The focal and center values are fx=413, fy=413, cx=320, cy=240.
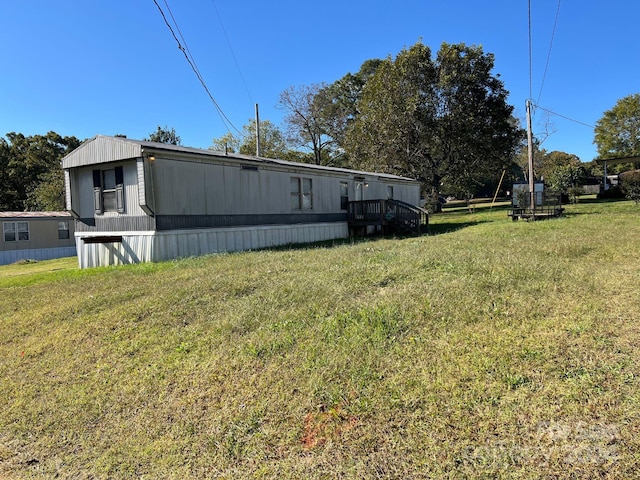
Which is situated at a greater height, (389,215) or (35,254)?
(389,215)

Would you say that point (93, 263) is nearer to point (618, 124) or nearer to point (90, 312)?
point (90, 312)

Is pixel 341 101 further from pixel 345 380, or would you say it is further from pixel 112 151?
pixel 345 380

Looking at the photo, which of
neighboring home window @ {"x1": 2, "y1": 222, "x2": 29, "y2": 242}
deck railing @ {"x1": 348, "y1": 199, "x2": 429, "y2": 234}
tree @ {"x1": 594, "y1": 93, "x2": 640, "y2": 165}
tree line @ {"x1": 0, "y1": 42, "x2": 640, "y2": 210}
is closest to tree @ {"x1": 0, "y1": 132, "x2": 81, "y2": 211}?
tree line @ {"x1": 0, "y1": 42, "x2": 640, "y2": 210}

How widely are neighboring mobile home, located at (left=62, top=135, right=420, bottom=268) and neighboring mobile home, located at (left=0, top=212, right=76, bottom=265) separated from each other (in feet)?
41.9

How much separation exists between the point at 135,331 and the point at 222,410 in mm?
2158

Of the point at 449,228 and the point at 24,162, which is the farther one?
the point at 24,162

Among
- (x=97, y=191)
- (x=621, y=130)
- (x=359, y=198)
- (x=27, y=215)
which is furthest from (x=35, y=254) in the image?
(x=621, y=130)

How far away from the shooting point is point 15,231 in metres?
21.4

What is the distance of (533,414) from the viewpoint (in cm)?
246

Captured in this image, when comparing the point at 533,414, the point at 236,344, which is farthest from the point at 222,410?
the point at 533,414

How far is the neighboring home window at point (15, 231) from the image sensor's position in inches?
830

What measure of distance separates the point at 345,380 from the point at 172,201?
8.29 m

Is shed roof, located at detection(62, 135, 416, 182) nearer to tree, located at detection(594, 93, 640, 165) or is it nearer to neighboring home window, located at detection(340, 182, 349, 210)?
neighboring home window, located at detection(340, 182, 349, 210)

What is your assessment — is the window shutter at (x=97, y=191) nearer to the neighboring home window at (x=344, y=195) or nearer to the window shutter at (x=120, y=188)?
the window shutter at (x=120, y=188)
